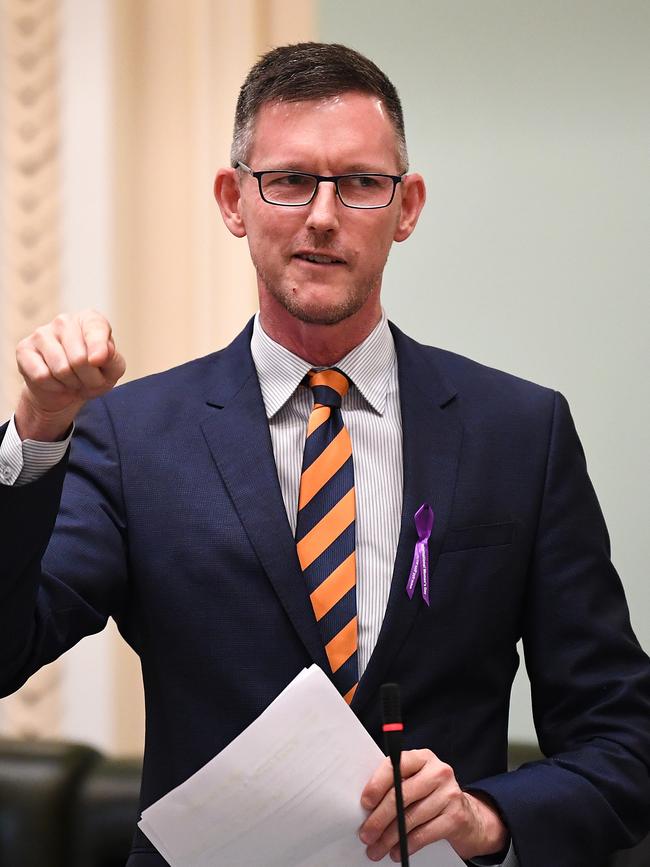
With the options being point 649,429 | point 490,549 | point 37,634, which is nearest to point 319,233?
point 490,549

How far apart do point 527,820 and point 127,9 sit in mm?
1788

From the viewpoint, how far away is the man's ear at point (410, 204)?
163cm

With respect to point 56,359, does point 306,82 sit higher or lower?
higher

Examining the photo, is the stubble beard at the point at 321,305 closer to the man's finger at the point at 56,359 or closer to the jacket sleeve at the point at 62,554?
the jacket sleeve at the point at 62,554

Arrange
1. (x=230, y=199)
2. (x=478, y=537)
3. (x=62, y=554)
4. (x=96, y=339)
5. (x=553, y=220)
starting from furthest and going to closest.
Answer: (x=553, y=220) → (x=230, y=199) → (x=478, y=537) → (x=62, y=554) → (x=96, y=339)

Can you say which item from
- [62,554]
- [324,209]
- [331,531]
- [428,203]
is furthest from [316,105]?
[428,203]

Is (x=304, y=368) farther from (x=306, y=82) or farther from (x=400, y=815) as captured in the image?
(x=400, y=815)

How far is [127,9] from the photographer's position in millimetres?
2436

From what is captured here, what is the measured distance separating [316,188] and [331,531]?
16.3 inches

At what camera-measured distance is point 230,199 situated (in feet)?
5.38

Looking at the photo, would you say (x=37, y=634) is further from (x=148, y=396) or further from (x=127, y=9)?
(x=127, y=9)

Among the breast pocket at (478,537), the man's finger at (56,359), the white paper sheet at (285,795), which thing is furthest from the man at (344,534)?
the man's finger at (56,359)

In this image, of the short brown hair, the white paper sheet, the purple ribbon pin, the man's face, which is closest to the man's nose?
the man's face

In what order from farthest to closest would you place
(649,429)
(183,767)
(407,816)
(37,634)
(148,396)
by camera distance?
(649,429), (148,396), (183,767), (37,634), (407,816)
